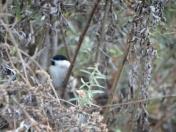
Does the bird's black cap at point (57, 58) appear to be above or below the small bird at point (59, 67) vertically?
above

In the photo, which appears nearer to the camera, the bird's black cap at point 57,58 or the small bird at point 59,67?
the small bird at point 59,67

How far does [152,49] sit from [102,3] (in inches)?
29.2

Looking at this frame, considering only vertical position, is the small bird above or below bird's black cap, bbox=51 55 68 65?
below

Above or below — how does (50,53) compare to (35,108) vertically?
below

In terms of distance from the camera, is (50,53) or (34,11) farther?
(50,53)

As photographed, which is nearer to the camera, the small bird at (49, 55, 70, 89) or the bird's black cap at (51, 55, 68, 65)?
the small bird at (49, 55, 70, 89)

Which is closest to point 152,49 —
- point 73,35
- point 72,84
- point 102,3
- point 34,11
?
point 34,11

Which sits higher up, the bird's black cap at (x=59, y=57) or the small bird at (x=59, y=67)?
the bird's black cap at (x=59, y=57)

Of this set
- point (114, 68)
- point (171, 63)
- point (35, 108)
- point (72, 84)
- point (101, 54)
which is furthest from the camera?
point (171, 63)

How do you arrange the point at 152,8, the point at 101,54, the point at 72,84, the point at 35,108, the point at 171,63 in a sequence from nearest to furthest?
the point at 35,108
the point at 152,8
the point at 101,54
the point at 72,84
the point at 171,63

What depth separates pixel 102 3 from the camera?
299 cm

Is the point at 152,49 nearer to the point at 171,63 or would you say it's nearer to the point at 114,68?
the point at 114,68

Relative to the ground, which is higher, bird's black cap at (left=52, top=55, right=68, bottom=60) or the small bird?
bird's black cap at (left=52, top=55, right=68, bottom=60)

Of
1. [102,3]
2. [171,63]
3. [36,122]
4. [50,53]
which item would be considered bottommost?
[171,63]
